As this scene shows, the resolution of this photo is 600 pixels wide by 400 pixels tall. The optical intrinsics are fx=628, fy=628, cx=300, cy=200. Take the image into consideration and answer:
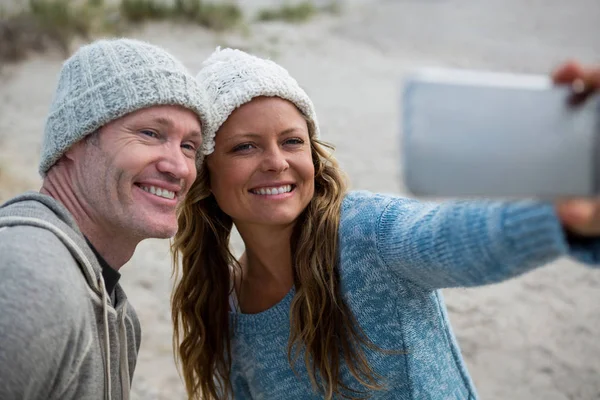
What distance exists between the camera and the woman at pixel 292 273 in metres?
1.90

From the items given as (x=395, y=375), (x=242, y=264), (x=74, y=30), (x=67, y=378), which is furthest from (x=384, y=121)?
(x=67, y=378)

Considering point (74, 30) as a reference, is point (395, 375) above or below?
below

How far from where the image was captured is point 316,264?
6.68ft

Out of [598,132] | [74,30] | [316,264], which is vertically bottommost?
[316,264]

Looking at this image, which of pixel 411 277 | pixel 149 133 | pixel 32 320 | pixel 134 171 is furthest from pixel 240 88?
pixel 32 320

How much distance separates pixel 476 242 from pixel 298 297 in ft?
3.08

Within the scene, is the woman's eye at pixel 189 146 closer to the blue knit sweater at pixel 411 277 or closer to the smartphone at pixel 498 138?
the blue knit sweater at pixel 411 277

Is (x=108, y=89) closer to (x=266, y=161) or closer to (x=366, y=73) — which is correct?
(x=266, y=161)

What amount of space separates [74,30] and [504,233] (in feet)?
30.7

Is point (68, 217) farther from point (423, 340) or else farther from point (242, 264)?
point (423, 340)

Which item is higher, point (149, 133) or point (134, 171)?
point (149, 133)

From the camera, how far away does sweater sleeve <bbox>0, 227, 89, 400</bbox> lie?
1.41 m

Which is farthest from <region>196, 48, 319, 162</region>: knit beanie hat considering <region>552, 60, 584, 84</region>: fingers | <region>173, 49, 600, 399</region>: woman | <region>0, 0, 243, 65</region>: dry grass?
<region>0, 0, 243, 65</region>: dry grass

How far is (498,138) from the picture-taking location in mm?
992
